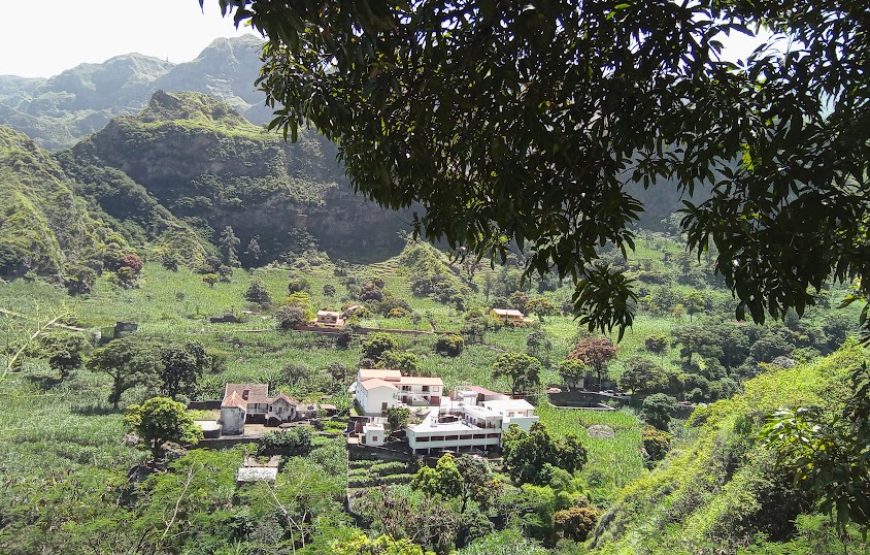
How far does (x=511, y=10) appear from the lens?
1.82 m

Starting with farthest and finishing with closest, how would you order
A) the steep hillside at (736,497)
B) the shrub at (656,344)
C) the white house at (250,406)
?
the shrub at (656,344) → the white house at (250,406) → the steep hillside at (736,497)

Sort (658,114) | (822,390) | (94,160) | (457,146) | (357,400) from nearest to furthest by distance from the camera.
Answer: (658,114)
(457,146)
(822,390)
(357,400)
(94,160)

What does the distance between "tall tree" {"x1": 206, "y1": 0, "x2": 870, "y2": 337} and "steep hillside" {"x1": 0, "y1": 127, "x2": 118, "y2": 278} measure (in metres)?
38.9

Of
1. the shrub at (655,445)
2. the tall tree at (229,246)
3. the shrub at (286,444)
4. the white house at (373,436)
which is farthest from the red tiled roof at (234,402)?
the tall tree at (229,246)

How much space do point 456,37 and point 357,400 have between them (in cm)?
2155

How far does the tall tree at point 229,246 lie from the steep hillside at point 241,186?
137 cm

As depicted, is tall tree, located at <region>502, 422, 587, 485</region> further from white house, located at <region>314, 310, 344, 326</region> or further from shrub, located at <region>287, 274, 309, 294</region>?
shrub, located at <region>287, 274, 309, 294</region>

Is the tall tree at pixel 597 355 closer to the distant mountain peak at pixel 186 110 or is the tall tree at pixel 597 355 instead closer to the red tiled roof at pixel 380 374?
the red tiled roof at pixel 380 374

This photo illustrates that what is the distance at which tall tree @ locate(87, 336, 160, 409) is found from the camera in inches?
815

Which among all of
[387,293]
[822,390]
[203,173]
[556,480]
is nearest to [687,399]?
[556,480]

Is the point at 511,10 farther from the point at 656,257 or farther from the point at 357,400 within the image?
the point at 656,257

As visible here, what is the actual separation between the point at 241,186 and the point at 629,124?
58.0 meters

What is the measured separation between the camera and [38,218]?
3738 cm

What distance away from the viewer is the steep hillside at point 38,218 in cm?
3403
